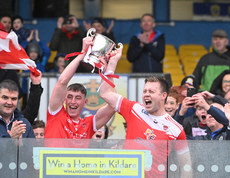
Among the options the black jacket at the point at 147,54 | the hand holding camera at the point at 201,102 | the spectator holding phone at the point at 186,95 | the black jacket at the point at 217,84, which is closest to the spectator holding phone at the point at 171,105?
the spectator holding phone at the point at 186,95

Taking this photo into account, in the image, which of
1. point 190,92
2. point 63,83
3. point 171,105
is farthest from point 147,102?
point 171,105

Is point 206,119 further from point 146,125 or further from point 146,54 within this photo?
point 146,54

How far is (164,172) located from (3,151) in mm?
1364

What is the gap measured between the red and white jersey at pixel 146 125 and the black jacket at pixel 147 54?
186 inches

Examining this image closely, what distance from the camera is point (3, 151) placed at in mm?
4980

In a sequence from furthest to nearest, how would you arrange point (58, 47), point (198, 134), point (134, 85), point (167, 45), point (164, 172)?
point (167, 45), point (58, 47), point (134, 85), point (198, 134), point (164, 172)

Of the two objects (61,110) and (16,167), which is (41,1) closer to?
(61,110)

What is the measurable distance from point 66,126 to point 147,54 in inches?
185

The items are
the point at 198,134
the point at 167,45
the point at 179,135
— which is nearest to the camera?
the point at 179,135

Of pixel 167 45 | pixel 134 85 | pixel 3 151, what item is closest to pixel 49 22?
pixel 167 45

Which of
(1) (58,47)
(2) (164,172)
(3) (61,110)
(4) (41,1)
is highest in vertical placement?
(4) (41,1)

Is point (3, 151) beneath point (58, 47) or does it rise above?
beneath

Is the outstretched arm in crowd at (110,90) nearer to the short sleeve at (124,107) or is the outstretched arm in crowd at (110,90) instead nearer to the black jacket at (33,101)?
the short sleeve at (124,107)

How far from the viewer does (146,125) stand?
5523mm
